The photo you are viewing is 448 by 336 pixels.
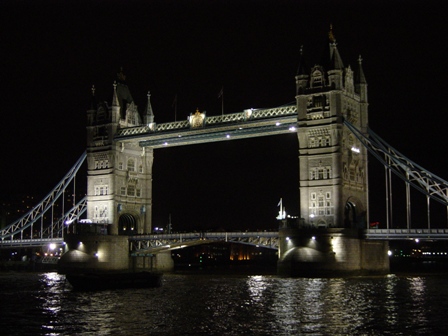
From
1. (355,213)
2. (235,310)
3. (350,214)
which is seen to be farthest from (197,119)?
(235,310)

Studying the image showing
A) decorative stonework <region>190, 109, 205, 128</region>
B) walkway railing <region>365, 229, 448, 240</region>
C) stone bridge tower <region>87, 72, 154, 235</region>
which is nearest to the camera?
walkway railing <region>365, 229, 448, 240</region>

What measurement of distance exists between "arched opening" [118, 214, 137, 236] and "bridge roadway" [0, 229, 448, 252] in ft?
9.85

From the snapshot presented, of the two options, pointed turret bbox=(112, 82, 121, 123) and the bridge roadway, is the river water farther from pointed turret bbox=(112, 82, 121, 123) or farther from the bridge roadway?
pointed turret bbox=(112, 82, 121, 123)

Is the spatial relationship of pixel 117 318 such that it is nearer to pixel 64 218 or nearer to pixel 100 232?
pixel 100 232

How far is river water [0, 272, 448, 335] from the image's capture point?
3538cm

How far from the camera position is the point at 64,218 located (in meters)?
95.0

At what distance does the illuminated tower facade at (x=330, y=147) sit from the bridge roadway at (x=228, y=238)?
4.10 meters

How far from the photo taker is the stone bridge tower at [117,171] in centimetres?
9106

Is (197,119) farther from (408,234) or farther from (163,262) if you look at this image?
(408,234)

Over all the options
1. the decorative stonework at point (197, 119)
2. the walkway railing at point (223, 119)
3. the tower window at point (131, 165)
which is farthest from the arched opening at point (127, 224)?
the decorative stonework at point (197, 119)

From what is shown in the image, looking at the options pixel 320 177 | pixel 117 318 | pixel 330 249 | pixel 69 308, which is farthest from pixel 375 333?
pixel 320 177

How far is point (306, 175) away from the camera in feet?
252

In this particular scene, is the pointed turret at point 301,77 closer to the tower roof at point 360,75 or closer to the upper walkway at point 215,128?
the upper walkway at point 215,128

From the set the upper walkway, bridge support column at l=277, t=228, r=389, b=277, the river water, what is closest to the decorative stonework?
the upper walkway
